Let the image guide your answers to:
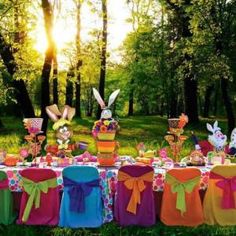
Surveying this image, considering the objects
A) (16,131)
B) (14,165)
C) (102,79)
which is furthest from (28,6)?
(102,79)

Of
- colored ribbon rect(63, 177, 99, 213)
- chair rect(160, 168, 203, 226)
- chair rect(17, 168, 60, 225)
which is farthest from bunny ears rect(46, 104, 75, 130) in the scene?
chair rect(160, 168, 203, 226)

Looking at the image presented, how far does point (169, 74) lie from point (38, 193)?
819 inches

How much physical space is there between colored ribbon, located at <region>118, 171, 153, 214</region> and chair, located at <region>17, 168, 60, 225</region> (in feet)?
2.95

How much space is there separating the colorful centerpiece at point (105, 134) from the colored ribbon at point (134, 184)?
81cm

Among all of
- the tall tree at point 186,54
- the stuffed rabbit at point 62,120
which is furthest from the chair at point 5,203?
the tall tree at point 186,54

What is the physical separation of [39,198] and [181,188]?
185 cm

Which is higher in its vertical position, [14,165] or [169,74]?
[169,74]

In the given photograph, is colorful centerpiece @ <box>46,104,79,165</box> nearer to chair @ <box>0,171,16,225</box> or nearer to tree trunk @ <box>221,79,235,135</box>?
chair @ <box>0,171,16,225</box>

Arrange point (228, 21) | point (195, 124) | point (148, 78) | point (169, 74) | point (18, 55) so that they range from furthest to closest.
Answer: point (148, 78)
point (169, 74)
point (195, 124)
point (228, 21)
point (18, 55)

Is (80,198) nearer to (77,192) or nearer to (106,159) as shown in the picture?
(77,192)

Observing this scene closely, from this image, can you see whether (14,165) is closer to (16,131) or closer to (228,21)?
(228,21)

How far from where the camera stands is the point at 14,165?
7625 mm

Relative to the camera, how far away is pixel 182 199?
670 cm

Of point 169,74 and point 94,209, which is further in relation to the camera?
point 169,74
